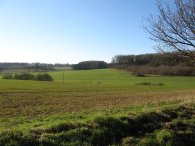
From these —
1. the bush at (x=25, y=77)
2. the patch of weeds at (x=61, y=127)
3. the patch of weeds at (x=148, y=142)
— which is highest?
the patch of weeds at (x=61, y=127)

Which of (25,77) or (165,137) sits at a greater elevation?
(165,137)

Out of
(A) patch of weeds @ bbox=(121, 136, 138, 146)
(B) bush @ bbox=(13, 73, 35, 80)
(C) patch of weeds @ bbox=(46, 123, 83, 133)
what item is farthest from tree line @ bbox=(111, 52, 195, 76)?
(A) patch of weeds @ bbox=(121, 136, 138, 146)

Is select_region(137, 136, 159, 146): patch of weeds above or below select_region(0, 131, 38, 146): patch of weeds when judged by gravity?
below

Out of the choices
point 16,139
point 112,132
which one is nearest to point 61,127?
point 112,132

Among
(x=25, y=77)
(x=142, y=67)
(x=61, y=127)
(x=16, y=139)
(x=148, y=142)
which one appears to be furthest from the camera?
(x=142, y=67)

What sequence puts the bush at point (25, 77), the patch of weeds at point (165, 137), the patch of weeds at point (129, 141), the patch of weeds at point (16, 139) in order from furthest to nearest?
the bush at point (25, 77)
the patch of weeds at point (165, 137)
the patch of weeds at point (129, 141)
the patch of weeds at point (16, 139)

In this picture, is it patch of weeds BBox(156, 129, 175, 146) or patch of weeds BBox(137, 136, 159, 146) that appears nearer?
patch of weeds BBox(137, 136, 159, 146)

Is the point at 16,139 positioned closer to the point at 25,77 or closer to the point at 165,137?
the point at 165,137

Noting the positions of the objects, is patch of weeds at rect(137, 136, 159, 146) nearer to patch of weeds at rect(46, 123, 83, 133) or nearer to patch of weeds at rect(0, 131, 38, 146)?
patch of weeds at rect(46, 123, 83, 133)

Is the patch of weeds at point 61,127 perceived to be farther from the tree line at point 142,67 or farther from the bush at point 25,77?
the bush at point 25,77

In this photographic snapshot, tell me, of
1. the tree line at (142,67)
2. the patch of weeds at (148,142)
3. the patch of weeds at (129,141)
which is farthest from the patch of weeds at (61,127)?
the tree line at (142,67)

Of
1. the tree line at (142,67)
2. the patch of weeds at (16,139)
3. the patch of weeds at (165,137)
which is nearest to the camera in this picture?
the patch of weeds at (16,139)

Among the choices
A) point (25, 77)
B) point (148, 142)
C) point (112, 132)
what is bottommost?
point (25, 77)

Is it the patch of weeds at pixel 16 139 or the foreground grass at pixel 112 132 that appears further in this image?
the foreground grass at pixel 112 132
